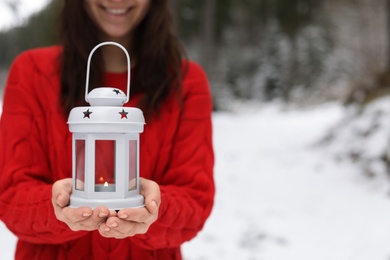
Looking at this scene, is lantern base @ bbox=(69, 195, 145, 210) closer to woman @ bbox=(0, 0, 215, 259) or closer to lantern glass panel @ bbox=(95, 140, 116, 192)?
lantern glass panel @ bbox=(95, 140, 116, 192)

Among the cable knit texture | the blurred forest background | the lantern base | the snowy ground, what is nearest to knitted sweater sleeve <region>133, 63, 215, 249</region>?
the cable knit texture

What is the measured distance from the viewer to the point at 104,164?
1.00 metres

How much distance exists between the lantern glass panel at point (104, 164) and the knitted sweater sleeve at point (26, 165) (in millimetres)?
221

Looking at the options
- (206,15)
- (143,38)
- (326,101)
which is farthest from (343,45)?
(143,38)

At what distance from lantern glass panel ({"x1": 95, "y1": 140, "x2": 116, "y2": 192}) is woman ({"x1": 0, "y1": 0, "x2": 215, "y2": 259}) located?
22cm

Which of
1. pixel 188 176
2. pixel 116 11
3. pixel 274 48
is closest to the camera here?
pixel 116 11

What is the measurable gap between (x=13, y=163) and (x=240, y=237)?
297 centimetres

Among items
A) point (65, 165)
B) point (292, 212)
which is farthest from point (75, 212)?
point (292, 212)

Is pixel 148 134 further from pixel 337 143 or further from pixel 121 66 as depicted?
pixel 337 143

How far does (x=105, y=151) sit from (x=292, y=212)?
394cm

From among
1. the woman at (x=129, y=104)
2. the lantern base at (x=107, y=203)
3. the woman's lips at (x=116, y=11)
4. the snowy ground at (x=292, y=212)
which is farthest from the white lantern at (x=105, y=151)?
the snowy ground at (x=292, y=212)

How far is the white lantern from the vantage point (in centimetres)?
93

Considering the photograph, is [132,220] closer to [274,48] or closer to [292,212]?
[292,212]

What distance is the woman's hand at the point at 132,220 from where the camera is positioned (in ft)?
2.95
